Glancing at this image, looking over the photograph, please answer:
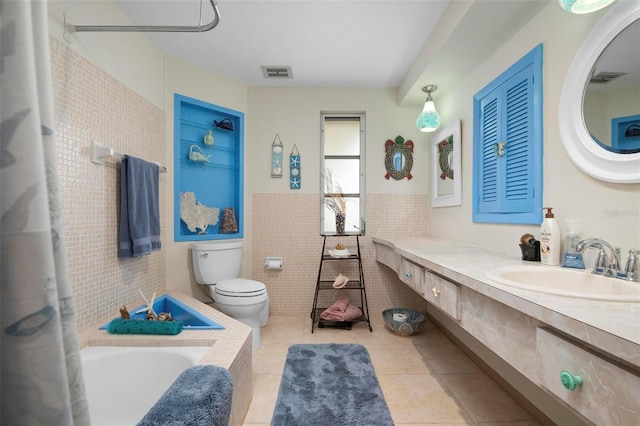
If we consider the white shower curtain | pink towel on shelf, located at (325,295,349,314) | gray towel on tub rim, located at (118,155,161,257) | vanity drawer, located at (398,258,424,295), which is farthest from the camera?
pink towel on shelf, located at (325,295,349,314)

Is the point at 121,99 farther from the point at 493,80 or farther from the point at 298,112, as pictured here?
the point at 493,80

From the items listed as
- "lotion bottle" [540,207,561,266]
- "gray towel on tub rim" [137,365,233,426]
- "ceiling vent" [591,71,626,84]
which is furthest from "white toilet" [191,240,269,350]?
"ceiling vent" [591,71,626,84]

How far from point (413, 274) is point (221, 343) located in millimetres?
1177

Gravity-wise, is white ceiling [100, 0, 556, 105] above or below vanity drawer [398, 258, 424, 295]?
above

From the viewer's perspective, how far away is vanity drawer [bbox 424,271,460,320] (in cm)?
129

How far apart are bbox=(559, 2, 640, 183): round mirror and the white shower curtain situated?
63.1 inches

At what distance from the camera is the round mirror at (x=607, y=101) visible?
1076 mm

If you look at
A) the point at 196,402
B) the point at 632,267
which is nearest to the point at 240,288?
the point at 196,402

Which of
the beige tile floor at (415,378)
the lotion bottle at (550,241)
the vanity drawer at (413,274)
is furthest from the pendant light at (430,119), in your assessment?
the beige tile floor at (415,378)

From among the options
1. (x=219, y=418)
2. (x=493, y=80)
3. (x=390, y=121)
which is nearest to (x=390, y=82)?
(x=390, y=121)

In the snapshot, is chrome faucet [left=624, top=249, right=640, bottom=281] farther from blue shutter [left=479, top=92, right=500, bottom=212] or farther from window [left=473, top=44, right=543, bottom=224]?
blue shutter [left=479, top=92, right=500, bottom=212]

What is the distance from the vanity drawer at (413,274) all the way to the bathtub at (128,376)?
1211mm

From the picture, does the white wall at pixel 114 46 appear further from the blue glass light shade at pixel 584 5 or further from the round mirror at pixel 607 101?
the round mirror at pixel 607 101

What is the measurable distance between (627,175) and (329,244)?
228cm
